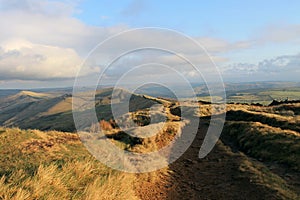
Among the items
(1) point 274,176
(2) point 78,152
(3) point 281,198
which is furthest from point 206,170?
(2) point 78,152

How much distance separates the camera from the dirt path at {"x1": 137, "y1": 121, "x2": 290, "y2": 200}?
15234 millimetres

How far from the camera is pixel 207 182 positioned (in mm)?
17797

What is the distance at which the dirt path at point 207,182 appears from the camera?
15.2 metres

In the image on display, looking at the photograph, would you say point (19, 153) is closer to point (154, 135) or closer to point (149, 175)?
point (149, 175)

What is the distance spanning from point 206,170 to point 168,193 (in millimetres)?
5535

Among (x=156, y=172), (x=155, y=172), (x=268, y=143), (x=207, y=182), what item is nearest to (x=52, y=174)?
(x=155, y=172)

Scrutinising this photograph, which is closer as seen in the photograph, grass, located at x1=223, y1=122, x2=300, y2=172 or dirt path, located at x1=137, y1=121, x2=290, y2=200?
dirt path, located at x1=137, y1=121, x2=290, y2=200

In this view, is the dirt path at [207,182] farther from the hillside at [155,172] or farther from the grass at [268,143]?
the grass at [268,143]

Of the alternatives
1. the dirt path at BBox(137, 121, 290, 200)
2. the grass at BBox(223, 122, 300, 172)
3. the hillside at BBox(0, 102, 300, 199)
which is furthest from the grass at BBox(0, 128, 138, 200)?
the grass at BBox(223, 122, 300, 172)

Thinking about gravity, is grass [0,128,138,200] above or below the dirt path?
above

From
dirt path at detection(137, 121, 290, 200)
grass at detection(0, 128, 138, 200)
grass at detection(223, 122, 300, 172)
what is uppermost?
grass at detection(0, 128, 138, 200)

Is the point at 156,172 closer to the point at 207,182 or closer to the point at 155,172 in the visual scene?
the point at 155,172

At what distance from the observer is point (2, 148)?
1952cm

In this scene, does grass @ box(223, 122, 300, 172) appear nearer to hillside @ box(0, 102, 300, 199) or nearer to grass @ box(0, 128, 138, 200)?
hillside @ box(0, 102, 300, 199)
